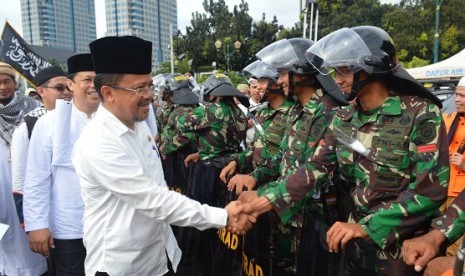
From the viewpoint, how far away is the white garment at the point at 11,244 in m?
3.34

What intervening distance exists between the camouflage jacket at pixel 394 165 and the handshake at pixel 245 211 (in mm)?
308

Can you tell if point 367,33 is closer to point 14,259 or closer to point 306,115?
point 306,115

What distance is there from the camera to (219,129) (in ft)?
17.1

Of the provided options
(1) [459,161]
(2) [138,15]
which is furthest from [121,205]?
(2) [138,15]

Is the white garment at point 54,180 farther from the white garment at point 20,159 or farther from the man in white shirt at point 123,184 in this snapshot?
the man in white shirt at point 123,184

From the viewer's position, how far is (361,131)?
2.38m

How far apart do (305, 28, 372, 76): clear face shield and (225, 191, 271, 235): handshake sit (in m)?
0.98

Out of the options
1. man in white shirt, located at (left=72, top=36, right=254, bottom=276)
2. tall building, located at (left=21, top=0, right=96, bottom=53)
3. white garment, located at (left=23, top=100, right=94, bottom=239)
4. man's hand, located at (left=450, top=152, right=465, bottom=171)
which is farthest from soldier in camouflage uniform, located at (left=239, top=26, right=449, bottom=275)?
tall building, located at (left=21, top=0, right=96, bottom=53)

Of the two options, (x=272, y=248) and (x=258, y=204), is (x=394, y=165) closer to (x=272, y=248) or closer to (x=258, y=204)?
(x=258, y=204)

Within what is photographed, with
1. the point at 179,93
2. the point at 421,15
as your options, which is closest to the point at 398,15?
the point at 421,15

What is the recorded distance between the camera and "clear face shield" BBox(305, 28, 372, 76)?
2350 mm

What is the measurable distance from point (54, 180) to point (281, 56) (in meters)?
2.01

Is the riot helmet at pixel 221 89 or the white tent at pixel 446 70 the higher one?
the white tent at pixel 446 70

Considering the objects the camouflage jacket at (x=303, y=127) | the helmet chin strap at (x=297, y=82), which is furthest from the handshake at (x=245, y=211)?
the helmet chin strap at (x=297, y=82)
